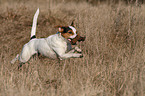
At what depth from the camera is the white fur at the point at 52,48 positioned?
3281 millimetres

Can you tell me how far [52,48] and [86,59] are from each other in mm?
784

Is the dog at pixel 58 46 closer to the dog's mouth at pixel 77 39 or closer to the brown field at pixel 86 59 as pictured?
the dog's mouth at pixel 77 39

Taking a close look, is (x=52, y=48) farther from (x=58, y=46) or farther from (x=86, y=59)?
(x=86, y=59)

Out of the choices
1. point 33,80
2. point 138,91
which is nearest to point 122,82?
point 138,91

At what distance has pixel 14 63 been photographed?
14.1ft

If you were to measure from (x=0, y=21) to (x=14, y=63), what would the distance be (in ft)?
11.1

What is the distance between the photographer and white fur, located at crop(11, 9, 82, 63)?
328 centimetres

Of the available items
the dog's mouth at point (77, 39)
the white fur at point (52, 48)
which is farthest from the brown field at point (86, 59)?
the dog's mouth at point (77, 39)

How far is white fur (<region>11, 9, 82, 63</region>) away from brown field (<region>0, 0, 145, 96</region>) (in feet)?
0.84

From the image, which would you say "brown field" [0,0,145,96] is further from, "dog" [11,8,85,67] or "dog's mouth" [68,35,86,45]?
"dog's mouth" [68,35,86,45]

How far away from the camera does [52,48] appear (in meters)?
3.43

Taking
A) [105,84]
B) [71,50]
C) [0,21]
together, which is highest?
[0,21]

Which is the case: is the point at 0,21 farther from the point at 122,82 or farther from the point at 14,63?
the point at 122,82

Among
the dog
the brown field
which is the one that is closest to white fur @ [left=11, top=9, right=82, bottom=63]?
the dog
